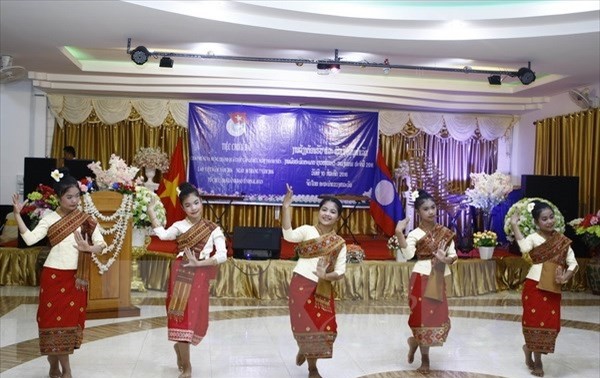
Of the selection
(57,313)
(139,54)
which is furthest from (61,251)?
(139,54)

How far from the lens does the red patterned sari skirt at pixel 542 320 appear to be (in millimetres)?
5422

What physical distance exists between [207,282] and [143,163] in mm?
7030

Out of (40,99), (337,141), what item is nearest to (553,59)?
(337,141)

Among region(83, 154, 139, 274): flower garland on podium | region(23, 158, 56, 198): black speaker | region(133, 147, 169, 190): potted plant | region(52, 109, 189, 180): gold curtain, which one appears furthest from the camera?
region(52, 109, 189, 180): gold curtain

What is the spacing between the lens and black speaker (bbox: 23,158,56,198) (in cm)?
929

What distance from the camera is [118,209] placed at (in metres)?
7.26

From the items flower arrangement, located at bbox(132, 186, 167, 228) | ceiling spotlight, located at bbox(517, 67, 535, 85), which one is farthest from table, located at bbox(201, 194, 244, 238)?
ceiling spotlight, located at bbox(517, 67, 535, 85)

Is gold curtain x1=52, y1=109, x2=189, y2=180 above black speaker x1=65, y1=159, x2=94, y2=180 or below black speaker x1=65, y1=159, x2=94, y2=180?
above

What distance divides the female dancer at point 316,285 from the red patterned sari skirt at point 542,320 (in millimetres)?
1563

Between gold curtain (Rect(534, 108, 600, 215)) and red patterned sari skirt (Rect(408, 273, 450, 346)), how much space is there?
604 centimetres

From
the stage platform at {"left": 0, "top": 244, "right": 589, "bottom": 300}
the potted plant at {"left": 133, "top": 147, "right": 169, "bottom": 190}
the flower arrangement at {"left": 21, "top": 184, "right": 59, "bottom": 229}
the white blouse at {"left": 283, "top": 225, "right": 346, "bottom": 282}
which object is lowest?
the stage platform at {"left": 0, "top": 244, "right": 589, "bottom": 300}

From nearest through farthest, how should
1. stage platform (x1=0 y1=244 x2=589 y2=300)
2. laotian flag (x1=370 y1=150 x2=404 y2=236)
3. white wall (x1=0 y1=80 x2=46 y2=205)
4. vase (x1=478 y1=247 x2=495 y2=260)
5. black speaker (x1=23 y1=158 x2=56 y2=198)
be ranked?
1. stage platform (x1=0 y1=244 x2=589 y2=300)
2. black speaker (x1=23 y1=158 x2=56 y2=198)
3. vase (x1=478 y1=247 x2=495 y2=260)
4. white wall (x1=0 y1=80 x2=46 y2=205)
5. laotian flag (x1=370 y1=150 x2=404 y2=236)

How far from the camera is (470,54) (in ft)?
29.1

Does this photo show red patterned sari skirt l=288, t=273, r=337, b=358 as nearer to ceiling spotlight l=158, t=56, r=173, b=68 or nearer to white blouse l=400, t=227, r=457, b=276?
white blouse l=400, t=227, r=457, b=276
